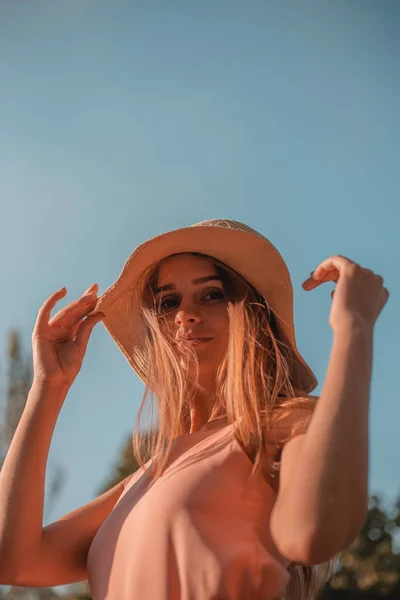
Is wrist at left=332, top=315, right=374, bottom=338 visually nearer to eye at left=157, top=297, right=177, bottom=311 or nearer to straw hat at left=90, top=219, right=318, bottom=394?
straw hat at left=90, top=219, right=318, bottom=394

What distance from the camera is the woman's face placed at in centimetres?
270

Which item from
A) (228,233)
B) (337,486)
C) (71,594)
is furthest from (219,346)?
(71,594)

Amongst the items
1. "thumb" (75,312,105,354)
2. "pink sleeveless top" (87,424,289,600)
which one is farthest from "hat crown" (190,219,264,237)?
"pink sleeveless top" (87,424,289,600)

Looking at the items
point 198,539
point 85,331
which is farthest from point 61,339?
point 198,539

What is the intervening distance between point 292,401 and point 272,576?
19.7 inches

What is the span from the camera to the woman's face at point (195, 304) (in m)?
2.70

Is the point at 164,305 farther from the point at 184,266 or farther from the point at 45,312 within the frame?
the point at 45,312

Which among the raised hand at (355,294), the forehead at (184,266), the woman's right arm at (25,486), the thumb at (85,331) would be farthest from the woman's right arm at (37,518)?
the raised hand at (355,294)

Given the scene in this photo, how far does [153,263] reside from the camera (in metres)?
2.93

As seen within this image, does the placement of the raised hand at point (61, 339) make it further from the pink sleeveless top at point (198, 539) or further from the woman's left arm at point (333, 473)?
the woman's left arm at point (333, 473)

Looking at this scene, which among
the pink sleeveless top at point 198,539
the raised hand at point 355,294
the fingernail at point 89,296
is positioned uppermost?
the fingernail at point 89,296

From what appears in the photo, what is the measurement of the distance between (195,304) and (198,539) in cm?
88

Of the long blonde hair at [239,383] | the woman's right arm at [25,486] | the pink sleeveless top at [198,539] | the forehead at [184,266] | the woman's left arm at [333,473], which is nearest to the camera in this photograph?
the woman's left arm at [333,473]

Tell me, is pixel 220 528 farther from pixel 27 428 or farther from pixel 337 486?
pixel 27 428
